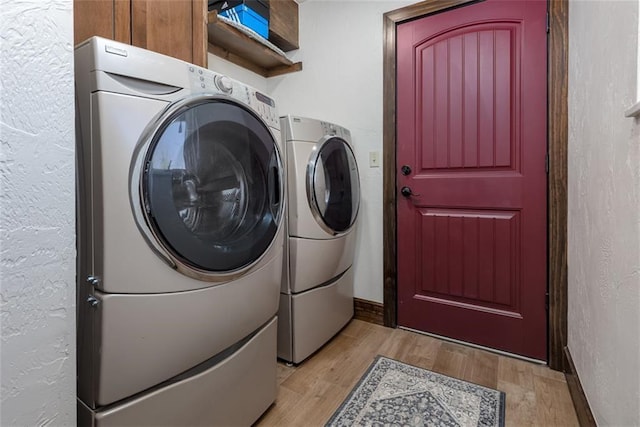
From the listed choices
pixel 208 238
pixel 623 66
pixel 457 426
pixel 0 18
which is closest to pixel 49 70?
pixel 0 18

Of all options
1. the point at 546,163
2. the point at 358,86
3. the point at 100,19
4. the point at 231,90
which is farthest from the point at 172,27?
the point at 546,163

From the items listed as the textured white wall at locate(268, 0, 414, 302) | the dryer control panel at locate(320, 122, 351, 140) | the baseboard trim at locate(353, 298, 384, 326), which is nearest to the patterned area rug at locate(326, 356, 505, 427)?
the baseboard trim at locate(353, 298, 384, 326)

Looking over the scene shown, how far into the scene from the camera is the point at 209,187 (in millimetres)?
851

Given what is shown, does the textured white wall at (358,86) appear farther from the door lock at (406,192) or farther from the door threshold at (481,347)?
the door threshold at (481,347)

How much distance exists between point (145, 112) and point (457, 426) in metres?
1.36

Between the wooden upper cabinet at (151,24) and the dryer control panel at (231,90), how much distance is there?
447mm

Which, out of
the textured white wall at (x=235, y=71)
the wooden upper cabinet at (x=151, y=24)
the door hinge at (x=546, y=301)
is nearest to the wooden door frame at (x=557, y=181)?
the door hinge at (x=546, y=301)

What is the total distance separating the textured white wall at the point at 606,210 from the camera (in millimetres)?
745

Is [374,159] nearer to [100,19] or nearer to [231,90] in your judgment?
[231,90]

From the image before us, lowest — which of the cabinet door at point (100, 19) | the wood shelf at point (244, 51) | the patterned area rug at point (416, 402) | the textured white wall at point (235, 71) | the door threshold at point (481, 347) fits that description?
the patterned area rug at point (416, 402)

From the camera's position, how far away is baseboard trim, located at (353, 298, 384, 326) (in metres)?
1.94

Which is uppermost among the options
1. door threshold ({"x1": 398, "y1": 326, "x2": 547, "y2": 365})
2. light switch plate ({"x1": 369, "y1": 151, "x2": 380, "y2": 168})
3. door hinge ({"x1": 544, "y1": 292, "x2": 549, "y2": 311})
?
light switch plate ({"x1": 369, "y1": 151, "x2": 380, "y2": 168})

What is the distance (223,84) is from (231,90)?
0.03m

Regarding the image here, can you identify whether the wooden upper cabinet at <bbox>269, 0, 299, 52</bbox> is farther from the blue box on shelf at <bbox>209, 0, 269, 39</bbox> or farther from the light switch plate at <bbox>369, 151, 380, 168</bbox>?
the light switch plate at <bbox>369, 151, 380, 168</bbox>
